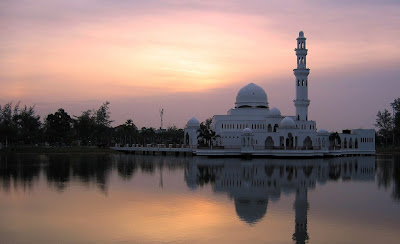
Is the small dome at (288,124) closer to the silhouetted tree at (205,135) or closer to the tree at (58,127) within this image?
the silhouetted tree at (205,135)

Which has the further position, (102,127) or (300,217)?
(102,127)

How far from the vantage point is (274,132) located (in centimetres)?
6800

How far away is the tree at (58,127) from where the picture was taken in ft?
286

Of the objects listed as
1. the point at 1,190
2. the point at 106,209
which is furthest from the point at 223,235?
the point at 1,190

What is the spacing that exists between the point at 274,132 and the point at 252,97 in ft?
32.4

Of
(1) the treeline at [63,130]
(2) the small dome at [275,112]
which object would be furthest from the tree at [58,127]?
(2) the small dome at [275,112]

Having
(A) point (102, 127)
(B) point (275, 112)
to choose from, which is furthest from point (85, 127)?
(B) point (275, 112)

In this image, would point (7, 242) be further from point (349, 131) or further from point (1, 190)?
point (349, 131)

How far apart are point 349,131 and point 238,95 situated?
18643mm

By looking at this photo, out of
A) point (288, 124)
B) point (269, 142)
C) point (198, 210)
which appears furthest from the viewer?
point (269, 142)

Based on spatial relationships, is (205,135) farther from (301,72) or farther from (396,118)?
(396,118)

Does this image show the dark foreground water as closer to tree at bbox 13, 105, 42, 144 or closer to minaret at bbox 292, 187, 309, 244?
minaret at bbox 292, 187, 309, 244

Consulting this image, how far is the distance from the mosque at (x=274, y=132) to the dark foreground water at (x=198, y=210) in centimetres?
2975

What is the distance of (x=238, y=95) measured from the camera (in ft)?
254
